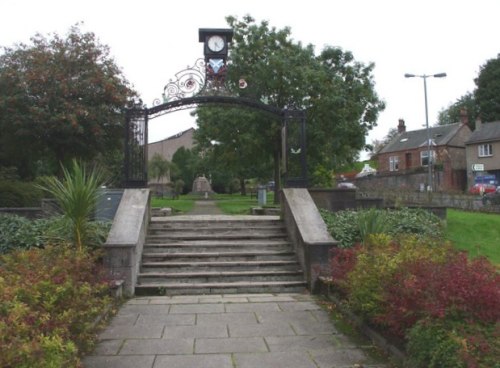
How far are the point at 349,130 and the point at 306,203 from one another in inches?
474

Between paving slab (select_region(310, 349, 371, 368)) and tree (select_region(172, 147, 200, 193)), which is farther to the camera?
tree (select_region(172, 147, 200, 193))

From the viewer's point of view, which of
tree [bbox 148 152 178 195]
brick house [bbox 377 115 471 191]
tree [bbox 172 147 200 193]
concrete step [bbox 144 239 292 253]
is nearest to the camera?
concrete step [bbox 144 239 292 253]

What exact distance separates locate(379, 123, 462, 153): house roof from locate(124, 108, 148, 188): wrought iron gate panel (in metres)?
44.9

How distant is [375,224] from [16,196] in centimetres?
1096

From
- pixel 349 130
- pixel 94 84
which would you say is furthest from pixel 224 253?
pixel 349 130

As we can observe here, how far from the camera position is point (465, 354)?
3.32 meters

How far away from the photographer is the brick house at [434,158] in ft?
157

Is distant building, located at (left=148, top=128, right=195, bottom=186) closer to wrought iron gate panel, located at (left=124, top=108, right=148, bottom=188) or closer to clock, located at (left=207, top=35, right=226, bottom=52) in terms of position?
clock, located at (left=207, top=35, right=226, bottom=52)

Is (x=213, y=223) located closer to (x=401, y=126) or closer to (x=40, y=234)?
(x=40, y=234)

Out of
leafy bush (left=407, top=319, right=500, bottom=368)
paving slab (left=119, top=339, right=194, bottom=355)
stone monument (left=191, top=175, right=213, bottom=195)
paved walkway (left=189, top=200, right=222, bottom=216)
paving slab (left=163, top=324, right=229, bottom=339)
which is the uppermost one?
stone monument (left=191, top=175, right=213, bottom=195)

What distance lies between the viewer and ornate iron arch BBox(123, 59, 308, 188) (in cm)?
1046

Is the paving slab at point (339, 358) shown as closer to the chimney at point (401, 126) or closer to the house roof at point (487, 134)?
the house roof at point (487, 134)

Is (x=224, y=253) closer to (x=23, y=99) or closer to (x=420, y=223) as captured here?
(x=420, y=223)

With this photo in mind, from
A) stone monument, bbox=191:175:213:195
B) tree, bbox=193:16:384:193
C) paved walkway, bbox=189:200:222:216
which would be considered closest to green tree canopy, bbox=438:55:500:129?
stone monument, bbox=191:175:213:195
